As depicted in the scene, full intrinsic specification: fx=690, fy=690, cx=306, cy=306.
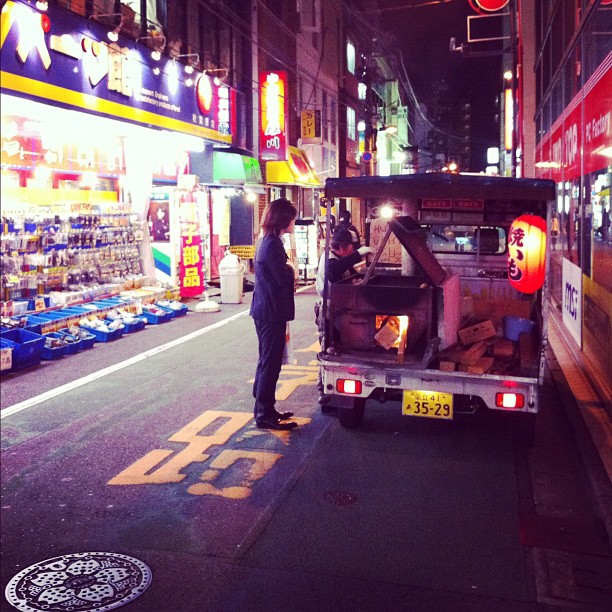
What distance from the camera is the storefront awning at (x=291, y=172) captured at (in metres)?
25.2

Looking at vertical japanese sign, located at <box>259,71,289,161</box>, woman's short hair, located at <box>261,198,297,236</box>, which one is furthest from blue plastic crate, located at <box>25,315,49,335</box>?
vertical japanese sign, located at <box>259,71,289,161</box>

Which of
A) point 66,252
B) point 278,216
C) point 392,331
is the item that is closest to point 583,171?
point 392,331

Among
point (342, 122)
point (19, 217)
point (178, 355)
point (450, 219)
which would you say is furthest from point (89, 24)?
point (342, 122)

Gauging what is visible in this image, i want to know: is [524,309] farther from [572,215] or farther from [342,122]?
[342,122]

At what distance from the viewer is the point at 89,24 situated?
1395 cm

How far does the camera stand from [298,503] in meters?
5.35

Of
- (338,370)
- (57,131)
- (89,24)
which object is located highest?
(89,24)

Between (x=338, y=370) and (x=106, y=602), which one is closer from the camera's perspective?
(x=106, y=602)

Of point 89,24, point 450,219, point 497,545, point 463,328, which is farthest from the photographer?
point 89,24

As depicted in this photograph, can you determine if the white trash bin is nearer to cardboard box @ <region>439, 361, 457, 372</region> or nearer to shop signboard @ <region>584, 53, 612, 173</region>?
shop signboard @ <region>584, 53, 612, 173</region>

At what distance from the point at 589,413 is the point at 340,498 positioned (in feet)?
11.1

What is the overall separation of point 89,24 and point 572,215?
396 inches

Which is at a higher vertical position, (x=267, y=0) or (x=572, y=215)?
(x=267, y=0)

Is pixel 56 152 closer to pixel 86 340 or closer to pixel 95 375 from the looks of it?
pixel 86 340
